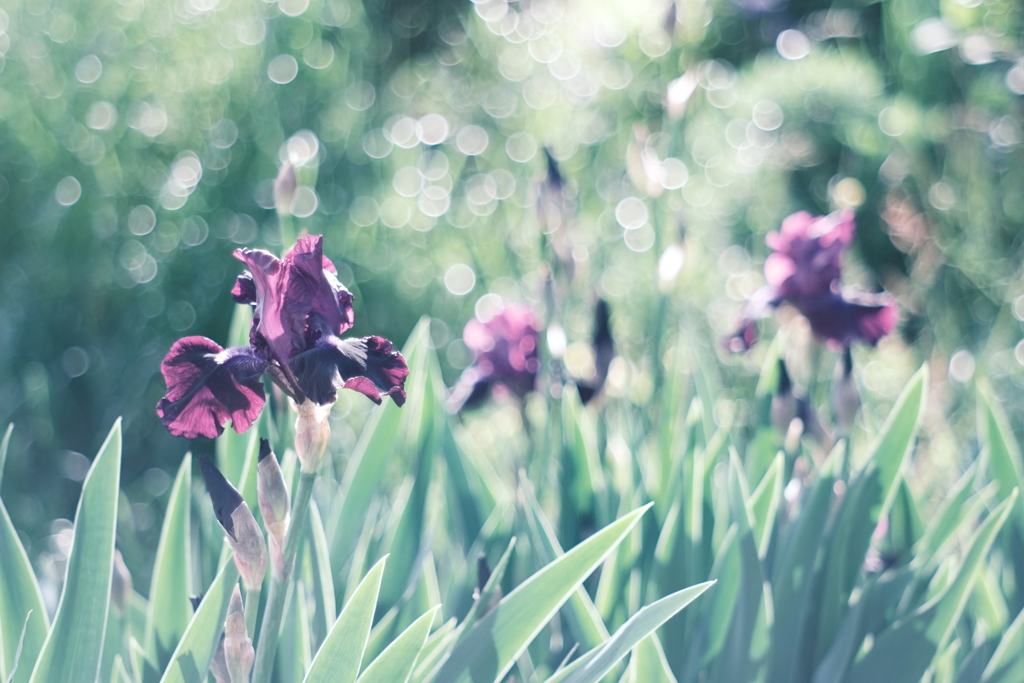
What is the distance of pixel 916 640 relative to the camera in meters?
0.81

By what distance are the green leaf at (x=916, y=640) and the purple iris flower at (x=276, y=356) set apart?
0.60 m

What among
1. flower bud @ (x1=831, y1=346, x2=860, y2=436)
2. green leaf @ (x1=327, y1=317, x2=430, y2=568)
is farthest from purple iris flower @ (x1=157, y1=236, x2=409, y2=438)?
flower bud @ (x1=831, y1=346, x2=860, y2=436)

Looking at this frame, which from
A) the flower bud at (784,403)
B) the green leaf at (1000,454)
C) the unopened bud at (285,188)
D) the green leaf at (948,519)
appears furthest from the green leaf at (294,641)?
the green leaf at (1000,454)

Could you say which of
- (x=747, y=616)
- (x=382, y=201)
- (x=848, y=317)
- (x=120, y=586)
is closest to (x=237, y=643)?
(x=120, y=586)

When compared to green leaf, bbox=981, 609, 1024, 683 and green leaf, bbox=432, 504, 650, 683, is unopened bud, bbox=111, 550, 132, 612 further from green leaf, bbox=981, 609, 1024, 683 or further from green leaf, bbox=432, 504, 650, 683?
green leaf, bbox=981, 609, 1024, 683

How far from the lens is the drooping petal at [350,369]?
20.6 inches

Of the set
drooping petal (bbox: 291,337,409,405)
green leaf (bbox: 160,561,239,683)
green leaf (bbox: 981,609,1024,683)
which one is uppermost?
drooping petal (bbox: 291,337,409,405)

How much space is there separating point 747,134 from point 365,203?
1994 millimetres

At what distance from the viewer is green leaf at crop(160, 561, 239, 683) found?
2.21ft

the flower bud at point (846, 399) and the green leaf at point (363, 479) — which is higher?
the green leaf at point (363, 479)

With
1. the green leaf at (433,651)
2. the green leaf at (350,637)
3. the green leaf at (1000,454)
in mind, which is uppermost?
the green leaf at (350,637)

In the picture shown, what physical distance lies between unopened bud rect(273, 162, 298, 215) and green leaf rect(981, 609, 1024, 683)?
2.92 ft

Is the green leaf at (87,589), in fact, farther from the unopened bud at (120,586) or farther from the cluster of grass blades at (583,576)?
the unopened bud at (120,586)

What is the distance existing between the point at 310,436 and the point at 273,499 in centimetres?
5
